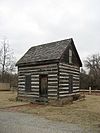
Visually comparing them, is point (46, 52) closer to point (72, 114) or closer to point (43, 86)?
point (43, 86)

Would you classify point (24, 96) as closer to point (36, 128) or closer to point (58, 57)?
point (58, 57)

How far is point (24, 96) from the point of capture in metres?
24.0

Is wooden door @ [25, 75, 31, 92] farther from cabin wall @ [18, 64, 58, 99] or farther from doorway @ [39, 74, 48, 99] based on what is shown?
doorway @ [39, 74, 48, 99]

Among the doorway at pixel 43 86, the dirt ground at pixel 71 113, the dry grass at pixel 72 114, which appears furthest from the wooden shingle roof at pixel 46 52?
the dry grass at pixel 72 114

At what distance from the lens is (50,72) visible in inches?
850

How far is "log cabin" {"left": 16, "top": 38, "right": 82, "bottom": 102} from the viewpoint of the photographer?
21.2 meters

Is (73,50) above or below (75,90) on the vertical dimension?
above

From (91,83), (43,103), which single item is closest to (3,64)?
(91,83)

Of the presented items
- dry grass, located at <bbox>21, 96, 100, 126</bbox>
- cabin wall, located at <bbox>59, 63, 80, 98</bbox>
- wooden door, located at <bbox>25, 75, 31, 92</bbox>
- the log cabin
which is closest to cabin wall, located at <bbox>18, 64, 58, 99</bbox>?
the log cabin

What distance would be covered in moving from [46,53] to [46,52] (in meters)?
0.24

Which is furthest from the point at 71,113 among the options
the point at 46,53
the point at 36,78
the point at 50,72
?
the point at 46,53

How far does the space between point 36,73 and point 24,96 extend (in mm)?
2873

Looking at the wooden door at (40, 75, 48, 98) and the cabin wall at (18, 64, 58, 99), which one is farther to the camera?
the wooden door at (40, 75, 48, 98)

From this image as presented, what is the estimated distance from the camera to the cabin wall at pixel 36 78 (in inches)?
834
